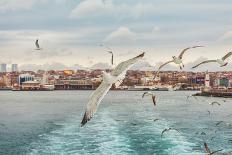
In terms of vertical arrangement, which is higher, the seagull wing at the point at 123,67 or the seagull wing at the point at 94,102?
the seagull wing at the point at 123,67

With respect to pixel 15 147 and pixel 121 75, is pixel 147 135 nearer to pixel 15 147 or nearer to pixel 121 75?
pixel 15 147

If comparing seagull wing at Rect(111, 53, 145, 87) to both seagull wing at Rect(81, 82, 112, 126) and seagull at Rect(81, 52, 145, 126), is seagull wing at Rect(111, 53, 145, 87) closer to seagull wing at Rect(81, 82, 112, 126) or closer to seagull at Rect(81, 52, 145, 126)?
seagull at Rect(81, 52, 145, 126)

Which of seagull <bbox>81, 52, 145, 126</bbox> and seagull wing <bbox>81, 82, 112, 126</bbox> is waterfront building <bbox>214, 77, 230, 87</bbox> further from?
seagull wing <bbox>81, 82, 112, 126</bbox>

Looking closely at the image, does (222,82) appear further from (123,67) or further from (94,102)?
(94,102)

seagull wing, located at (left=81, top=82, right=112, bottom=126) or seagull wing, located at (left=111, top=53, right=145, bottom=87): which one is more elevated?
seagull wing, located at (left=111, top=53, right=145, bottom=87)

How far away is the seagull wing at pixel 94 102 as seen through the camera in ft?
16.3

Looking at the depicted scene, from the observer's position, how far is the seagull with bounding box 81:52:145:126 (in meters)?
4.99

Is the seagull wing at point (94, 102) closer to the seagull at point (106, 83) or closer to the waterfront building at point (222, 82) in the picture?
the seagull at point (106, 83)

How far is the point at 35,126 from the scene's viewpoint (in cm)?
4278

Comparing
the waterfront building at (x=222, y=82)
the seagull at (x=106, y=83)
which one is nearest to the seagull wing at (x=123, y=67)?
the seagull at (x=106, y=83)

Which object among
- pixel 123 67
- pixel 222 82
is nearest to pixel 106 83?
pixel 123 67

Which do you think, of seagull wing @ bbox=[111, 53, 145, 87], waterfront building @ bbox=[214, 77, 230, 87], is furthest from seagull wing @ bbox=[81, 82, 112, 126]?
waterfront building @ bbox=[214, 77, 230, 87]

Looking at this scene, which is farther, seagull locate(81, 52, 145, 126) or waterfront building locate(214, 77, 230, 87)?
waterfront building locate(214, 77, 230, 87)

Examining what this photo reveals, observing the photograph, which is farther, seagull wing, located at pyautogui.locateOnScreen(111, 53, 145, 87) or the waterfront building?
the waterfront building
